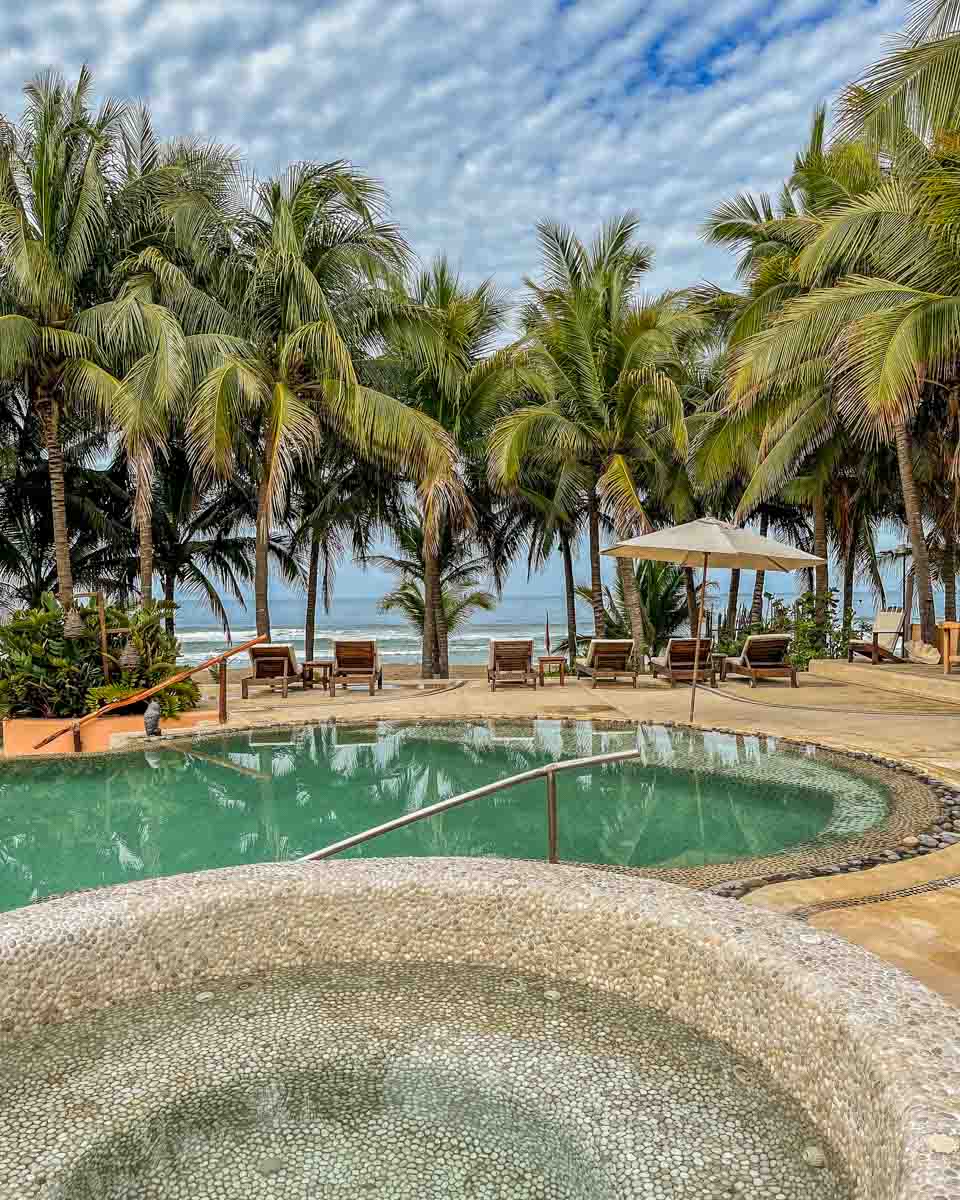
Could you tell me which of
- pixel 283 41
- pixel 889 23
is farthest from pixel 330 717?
pixel 889 23

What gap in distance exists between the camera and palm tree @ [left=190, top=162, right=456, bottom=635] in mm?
12812

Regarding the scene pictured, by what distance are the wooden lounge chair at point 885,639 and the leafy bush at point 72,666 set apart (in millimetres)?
12161

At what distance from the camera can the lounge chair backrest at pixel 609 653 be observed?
13.0 meters

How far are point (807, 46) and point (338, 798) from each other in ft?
30.6

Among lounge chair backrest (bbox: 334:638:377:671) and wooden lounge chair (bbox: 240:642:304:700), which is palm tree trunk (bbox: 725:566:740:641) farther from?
wooden lounge chair (bbox: 240:642:304:700)

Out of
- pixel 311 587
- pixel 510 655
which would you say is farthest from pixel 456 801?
pixel 311 587

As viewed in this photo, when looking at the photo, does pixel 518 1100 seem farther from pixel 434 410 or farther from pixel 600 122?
pixel 434 410

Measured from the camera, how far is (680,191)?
14648 mm

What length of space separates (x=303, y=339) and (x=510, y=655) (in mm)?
6410

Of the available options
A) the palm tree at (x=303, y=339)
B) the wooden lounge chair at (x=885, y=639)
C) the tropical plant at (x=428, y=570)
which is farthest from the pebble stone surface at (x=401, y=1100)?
the wooden lounge chair at (x=885, y=639)

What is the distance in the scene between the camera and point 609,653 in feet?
43.0

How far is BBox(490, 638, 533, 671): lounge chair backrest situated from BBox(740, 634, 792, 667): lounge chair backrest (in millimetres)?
3485

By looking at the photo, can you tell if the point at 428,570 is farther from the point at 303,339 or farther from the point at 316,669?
the point at 303,339

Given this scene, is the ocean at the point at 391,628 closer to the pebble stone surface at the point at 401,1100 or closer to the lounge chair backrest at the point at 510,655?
the lounge chair backrest at the point at 510,655
